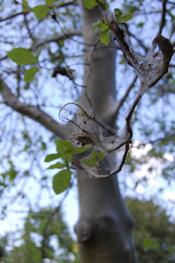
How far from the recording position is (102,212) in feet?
6.40

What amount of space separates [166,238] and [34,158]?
737 cm

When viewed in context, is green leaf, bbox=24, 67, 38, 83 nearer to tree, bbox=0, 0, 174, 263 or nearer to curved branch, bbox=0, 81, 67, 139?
tree, bbox=0, 0, 174, 263

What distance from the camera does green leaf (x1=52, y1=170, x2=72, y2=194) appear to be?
1111 millimetres

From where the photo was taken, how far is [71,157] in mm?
1102

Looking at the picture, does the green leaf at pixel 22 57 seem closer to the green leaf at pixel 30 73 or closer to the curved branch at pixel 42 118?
the green leaf at pixel 30 73

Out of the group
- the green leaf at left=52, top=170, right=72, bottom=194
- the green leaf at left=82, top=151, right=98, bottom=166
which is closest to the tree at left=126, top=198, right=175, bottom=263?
the green leaf at left=82, top=151, right=98, bottom=166

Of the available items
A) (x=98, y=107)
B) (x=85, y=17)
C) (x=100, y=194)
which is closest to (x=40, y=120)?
(x=98, y=107)

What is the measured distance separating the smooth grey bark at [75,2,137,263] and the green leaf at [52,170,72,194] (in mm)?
624

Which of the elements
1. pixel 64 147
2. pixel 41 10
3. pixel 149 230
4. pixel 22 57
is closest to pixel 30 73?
pixel 22 57

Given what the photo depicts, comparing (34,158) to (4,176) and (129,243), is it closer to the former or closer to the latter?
(4,176)

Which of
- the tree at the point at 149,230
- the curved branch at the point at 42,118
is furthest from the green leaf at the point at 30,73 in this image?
the tree at the point at 149,230

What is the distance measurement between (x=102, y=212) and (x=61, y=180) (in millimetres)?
924

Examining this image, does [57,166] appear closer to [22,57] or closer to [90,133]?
[90,133]

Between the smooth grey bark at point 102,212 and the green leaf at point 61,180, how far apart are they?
2.05ft
